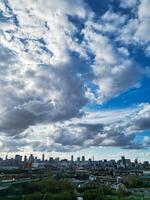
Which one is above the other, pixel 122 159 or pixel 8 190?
pixel 122 159

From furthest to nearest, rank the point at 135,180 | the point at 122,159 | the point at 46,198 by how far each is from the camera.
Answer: the point at 122,159
the point at 135,180
the point at 46,198

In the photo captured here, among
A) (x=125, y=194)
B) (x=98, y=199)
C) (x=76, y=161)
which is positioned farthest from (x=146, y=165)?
(x=98, y=199)

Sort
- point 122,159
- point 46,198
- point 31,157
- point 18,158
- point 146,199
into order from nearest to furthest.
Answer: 1. point 46,198
2. point 146,199
3. point 122,159
4. point 18,158
5. point 31,157

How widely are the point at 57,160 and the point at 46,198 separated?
168 metres

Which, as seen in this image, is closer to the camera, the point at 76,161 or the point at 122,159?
the point at 122,159

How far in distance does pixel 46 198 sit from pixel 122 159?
133 m

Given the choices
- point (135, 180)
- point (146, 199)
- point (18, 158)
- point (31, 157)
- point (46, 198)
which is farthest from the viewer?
point (31, 157)

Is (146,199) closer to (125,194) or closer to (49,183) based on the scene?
(125,194)

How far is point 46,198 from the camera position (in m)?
28.6

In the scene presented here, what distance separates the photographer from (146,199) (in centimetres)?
3366

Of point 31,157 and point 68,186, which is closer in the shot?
point 68,186

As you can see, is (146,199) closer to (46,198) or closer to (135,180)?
(46,198)

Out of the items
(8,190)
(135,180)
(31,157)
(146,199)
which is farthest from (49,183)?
(31,157)

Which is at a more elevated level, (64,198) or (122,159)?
(122,159)
